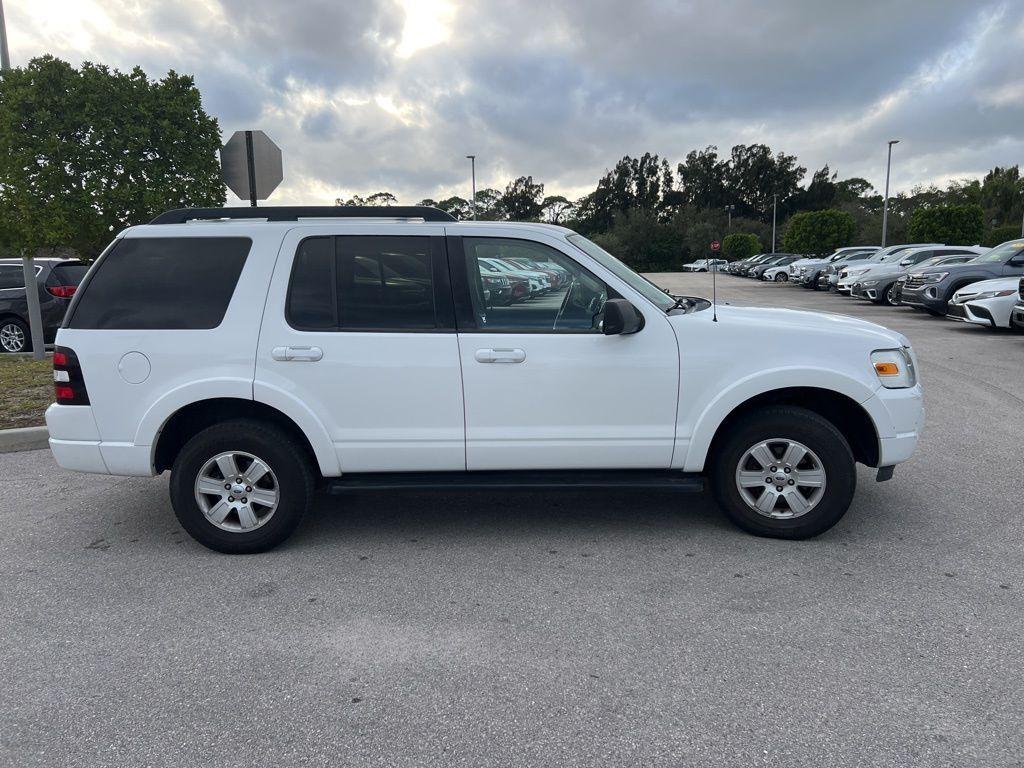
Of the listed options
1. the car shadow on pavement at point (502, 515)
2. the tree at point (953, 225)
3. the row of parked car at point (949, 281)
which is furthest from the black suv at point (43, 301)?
the tree at point (953, 225)

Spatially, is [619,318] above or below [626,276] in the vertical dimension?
below

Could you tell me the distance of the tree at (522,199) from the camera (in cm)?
9388

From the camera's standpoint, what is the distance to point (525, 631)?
3.33 meters

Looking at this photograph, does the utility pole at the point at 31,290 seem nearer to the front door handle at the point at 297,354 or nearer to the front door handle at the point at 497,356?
the front door handle at the point at 297,354

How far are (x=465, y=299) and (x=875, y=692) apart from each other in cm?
267

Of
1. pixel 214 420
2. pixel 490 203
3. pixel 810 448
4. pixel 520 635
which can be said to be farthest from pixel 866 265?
pixel 490 203

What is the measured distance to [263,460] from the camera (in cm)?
413

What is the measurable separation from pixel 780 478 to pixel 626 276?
4.76 ft

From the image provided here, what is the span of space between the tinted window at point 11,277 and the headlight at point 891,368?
12200 mm

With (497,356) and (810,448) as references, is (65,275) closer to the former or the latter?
(497,356)

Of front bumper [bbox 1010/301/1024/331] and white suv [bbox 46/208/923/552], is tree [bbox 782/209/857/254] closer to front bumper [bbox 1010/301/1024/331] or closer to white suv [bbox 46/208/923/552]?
front bumper [bbox 1010/301/1024/331]

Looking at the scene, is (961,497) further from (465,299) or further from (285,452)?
(285,452)

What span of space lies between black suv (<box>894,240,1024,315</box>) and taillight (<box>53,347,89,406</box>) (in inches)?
628

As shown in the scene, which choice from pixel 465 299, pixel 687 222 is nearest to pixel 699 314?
pixel 465 299
